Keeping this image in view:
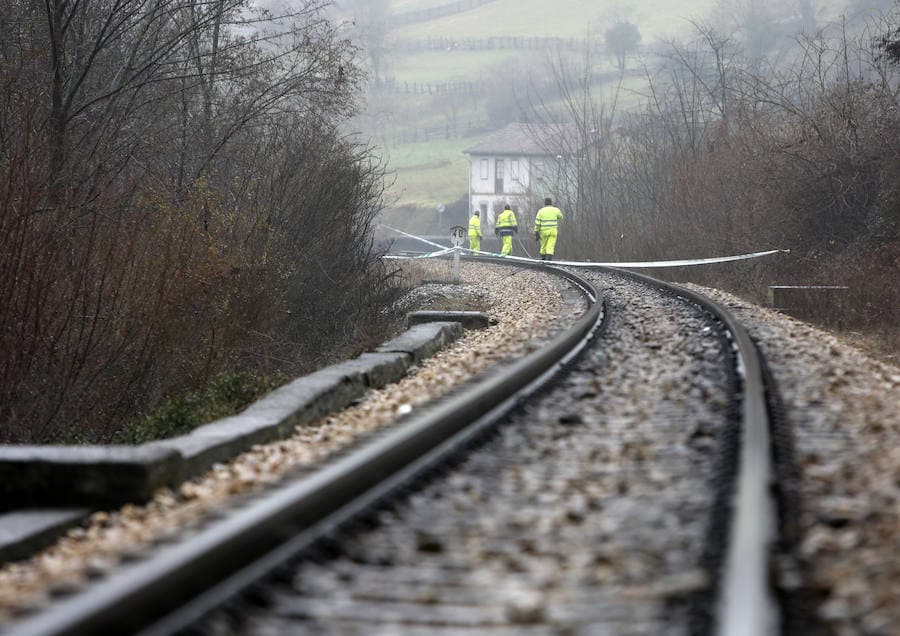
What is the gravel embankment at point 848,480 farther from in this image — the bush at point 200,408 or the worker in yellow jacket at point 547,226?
the worker in yellow jacket at point 547,226

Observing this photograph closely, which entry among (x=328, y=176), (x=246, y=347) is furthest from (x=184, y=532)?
(x=328, y=176)

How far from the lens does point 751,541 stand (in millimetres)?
3916

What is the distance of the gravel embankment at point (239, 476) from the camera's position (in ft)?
14.6

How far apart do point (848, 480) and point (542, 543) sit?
5.29 feet

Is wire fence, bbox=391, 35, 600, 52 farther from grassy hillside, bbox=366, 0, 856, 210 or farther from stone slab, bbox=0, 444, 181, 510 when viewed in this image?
stone slab, bbox=0, 444, 181, 510

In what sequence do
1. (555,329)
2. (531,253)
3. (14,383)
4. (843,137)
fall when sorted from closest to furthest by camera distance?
(14,383) < (555,329) < (843,137) < (531,253)

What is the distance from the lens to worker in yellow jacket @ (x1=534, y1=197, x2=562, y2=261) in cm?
3058

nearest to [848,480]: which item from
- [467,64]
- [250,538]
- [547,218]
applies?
[250,538]

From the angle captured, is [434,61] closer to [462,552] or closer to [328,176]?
[328,176]

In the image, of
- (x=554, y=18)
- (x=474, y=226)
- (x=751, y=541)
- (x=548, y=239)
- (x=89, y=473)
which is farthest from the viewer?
(x=554, y=18)

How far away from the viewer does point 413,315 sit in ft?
46.8

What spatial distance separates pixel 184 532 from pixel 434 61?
142m

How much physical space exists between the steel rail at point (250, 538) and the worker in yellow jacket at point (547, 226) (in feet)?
77.4

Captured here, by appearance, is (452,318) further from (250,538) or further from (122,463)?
(250,538)
